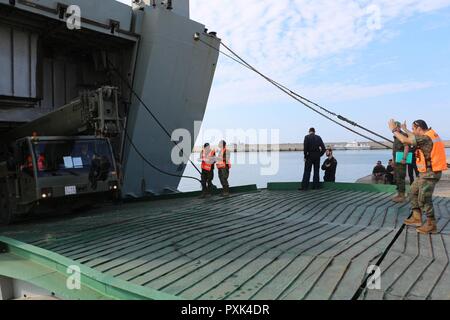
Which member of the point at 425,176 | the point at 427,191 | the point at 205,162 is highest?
the point at 205,162

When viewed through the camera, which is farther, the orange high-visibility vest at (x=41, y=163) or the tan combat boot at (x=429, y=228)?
the orange high-visibility vest at (x=41, y=163)

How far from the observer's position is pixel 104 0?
8.52 metres

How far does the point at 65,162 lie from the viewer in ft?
22.9

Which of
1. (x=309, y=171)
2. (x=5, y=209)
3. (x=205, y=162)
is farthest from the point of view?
(x=309, y=171)

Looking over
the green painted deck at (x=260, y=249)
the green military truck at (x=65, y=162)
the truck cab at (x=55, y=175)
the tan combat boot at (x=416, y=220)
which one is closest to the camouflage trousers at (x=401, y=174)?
the green painted deck at (x=260, y=249)

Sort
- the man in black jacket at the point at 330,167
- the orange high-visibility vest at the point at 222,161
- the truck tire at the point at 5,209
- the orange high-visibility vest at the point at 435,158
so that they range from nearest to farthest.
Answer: the orange high-visibility vest at the point at 435,158, the truck tire at the point at 5,209, the orange high-visibility vest at the point at 222,161, the man in black jacket at the point at 330,167

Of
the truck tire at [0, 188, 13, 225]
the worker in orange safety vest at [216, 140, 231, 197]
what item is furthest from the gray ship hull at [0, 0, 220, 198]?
the worker in orange safety vest at [216, 140, 231, 197]

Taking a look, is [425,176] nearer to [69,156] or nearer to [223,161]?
[223,161]

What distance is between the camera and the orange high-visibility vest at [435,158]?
4602mm

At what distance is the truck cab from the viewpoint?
21.6 feet

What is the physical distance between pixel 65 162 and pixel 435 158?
6089 millimetres

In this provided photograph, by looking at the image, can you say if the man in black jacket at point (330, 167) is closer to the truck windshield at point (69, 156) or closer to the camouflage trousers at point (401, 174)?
the camouflage trousers at point (401, 174)

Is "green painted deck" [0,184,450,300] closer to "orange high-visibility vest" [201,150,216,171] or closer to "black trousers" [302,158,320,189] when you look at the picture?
"orange high-visibility vest" [201,150,216,171]

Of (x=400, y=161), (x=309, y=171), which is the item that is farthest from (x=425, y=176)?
(x=309, y=171)
